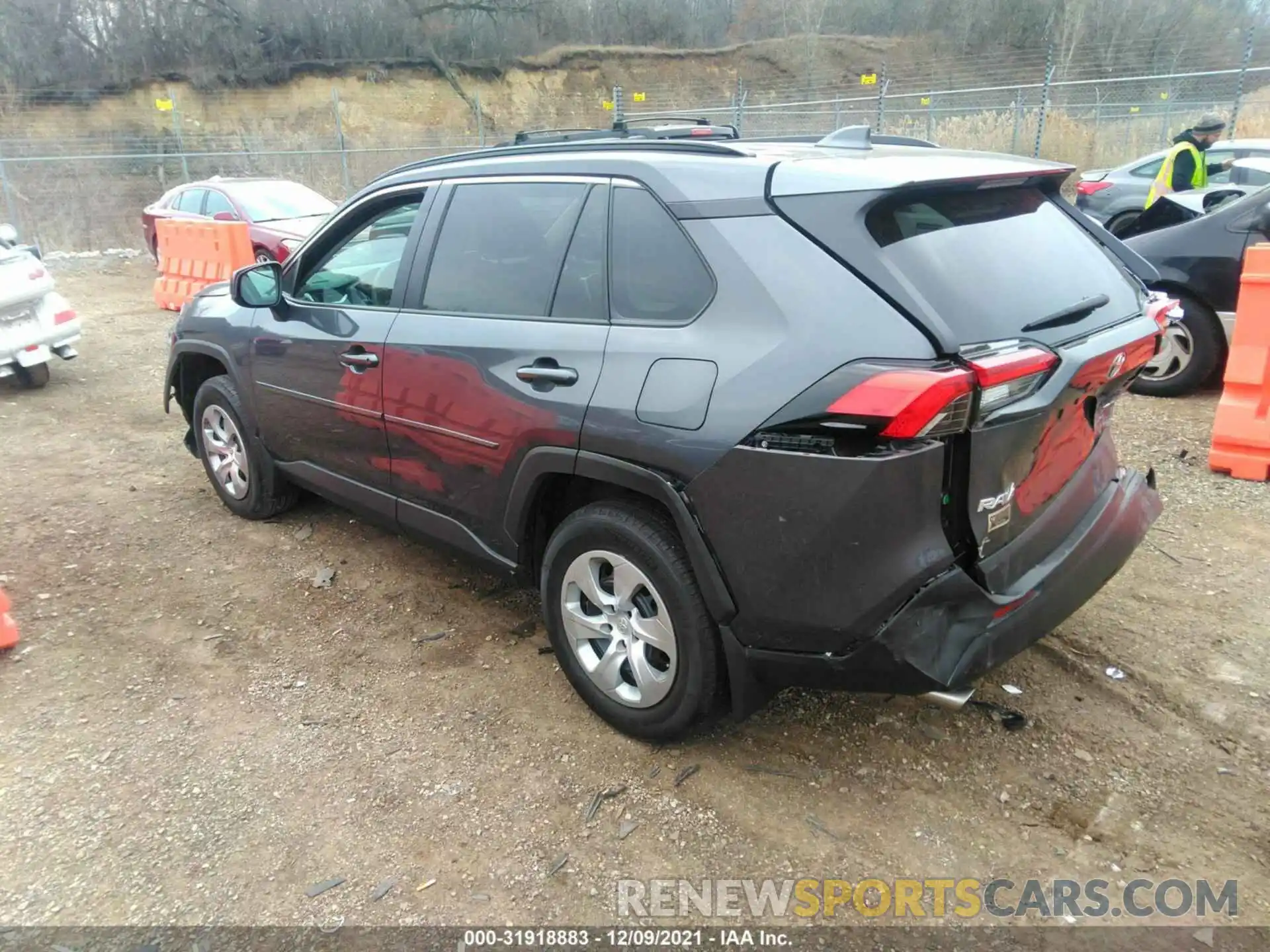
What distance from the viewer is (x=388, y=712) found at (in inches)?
128

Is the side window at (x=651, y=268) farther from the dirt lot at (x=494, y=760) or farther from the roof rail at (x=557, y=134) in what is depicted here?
the dirt lot at (x=494, y=760)

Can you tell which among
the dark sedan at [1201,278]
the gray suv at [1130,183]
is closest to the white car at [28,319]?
the dark sedan at [1201,278]

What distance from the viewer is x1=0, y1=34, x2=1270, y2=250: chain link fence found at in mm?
18828

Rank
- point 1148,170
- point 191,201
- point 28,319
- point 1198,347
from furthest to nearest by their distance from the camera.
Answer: point 191,201 → point 1148,170 → point 28,319 → point 1198,347

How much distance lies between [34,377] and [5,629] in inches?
212

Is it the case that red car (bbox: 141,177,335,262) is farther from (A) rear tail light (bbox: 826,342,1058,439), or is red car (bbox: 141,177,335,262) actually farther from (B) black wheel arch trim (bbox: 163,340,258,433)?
(A) rear tail light (bbox: 826,342,1058,439)

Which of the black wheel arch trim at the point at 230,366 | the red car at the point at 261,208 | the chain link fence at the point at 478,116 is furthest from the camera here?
the chain link fence at the point at 478,116

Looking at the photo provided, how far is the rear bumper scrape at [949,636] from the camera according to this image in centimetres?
234

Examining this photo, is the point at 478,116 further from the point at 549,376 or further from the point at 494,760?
the point at 494,760

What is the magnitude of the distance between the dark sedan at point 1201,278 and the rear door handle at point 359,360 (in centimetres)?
540

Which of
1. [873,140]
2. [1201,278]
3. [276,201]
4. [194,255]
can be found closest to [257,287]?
[873,140]

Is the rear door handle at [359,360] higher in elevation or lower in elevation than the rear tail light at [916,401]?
lower

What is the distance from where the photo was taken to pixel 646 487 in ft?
8.61

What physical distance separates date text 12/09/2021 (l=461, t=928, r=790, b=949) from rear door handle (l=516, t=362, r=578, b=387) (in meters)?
1.60
